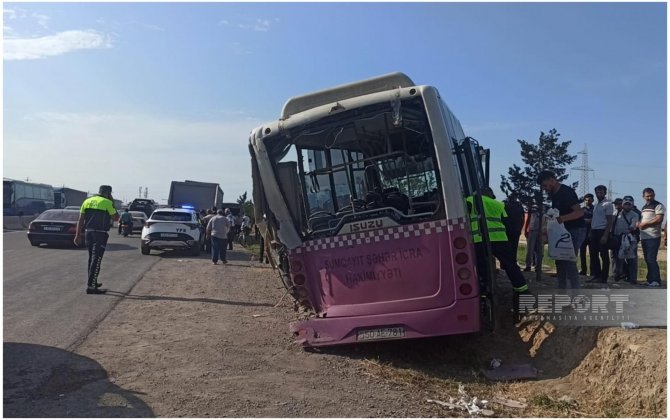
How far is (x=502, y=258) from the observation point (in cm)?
712

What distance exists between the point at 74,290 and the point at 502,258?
746 centimetres

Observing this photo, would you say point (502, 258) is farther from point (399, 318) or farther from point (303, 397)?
point (303, 397)

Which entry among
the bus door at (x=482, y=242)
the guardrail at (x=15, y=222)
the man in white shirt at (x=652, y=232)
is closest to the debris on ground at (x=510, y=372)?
the bus door at (x=482, y=242)

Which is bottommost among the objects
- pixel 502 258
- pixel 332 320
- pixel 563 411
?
pixel 563 411

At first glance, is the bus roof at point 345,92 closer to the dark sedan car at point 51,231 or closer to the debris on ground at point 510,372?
the debris on ground at point 510,372

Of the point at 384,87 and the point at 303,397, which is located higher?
the point at 384,87

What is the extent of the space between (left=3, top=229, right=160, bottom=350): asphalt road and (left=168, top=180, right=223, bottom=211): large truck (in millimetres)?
14055

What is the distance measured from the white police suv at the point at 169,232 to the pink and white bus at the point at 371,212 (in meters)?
12.4

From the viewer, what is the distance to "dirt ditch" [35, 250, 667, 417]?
468cm

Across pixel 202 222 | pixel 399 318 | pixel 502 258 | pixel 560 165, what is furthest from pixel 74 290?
pixel 202 222

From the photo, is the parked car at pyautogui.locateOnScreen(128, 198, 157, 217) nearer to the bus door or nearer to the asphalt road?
the asphalt road

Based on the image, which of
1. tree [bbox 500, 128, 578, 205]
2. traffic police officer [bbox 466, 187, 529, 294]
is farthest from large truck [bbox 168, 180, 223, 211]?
traffic police officer [bbox 466, 187, 529, 294]

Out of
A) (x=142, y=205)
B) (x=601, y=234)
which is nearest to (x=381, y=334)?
(x=601, y=234)

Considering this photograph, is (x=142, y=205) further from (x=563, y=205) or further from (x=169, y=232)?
(x=563, y=205)
